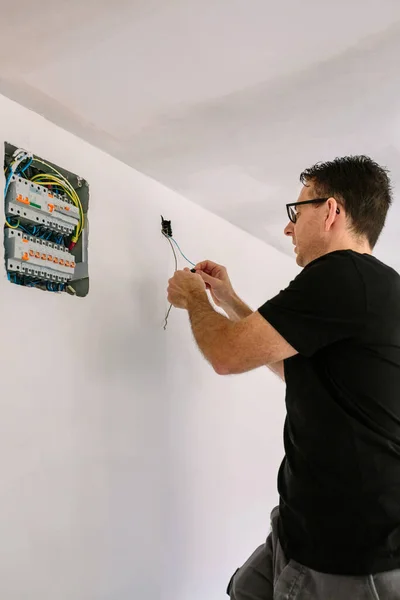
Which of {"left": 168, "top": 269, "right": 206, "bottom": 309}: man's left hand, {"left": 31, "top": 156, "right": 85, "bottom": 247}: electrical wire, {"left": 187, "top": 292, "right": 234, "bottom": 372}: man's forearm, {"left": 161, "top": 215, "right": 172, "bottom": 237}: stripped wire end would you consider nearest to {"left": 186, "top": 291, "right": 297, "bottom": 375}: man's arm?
{"left": 187, "top": 292, "right": 234, "bottom": 372}: man's forearm

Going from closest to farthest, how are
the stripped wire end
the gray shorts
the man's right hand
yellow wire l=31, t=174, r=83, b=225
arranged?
1. the gray shorts
2. yellow wire l=31, t=174, r=83, b=225
3. the man's right hand
4. the stripped wire end

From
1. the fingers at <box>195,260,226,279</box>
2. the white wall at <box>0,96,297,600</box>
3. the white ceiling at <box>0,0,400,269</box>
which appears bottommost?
the white wall at <box>0,96,297,600</box>

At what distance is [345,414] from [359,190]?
528 mm

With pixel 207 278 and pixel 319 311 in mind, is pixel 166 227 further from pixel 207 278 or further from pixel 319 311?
pixel 319 311

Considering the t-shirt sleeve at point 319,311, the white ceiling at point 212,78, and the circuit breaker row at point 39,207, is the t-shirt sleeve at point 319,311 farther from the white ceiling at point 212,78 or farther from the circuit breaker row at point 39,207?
the circuit breaker row at point 39,207

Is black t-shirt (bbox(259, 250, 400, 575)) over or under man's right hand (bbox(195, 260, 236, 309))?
under

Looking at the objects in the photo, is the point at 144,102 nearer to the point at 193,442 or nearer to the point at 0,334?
the point at 0,334

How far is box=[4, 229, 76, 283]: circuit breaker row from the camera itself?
3.92 feet

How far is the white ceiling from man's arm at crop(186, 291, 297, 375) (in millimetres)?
557

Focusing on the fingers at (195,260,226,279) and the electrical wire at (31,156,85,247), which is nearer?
the electrical wire at (31,156,85,247)

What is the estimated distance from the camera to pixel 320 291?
3.38ft

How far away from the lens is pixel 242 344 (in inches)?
41.1

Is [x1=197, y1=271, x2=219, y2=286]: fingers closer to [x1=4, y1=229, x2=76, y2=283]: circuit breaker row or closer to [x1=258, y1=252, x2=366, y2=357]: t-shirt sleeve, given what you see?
[x1=4, y1=229, x2=76, y2=283]: circuit breaker row

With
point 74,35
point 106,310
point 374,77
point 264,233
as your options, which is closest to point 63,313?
point 106,310
